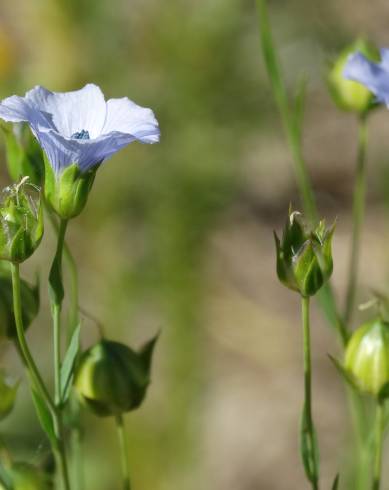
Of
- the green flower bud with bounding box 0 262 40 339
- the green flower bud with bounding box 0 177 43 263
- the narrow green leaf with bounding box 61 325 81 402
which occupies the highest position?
the green flower bud with bounding box 0 177 43 263

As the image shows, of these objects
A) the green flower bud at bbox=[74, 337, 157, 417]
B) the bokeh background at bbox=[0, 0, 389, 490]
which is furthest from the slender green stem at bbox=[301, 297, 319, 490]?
the bokeh background at bbox=[0, 0, 389, 490]

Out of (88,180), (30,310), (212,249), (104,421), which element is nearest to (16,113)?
(88,180)

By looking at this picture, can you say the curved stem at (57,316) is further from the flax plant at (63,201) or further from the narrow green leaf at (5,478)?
the narrow green leaf at (5,478)

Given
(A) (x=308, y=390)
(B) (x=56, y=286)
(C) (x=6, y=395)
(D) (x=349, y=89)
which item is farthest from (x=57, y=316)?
(D) (x=349, y=89)

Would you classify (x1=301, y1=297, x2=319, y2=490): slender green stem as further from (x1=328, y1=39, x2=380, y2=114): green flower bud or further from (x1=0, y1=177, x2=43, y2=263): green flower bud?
(x1=328, y1=39, x2=380, y2=114): green flower bud

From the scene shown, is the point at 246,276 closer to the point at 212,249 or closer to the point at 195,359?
the point at 212,249

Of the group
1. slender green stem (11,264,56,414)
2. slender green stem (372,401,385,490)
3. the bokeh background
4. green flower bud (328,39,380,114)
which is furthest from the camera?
the bokeh background

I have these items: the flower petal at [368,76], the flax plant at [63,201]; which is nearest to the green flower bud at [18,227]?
the flax plant at [63,201]
